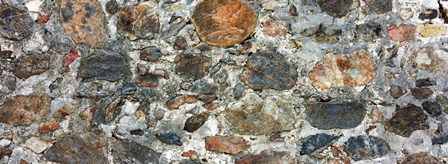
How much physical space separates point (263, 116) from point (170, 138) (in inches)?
20.1

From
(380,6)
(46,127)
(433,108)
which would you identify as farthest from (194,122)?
(433,108)

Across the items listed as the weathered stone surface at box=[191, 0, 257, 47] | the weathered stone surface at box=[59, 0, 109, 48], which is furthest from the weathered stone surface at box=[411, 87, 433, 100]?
the weathered stone surface at box=[59, 0, 109, 48]

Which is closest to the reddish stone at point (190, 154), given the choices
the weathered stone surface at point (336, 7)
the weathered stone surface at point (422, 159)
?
the weathered stone surface at point (336, 7)

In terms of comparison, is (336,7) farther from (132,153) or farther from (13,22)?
(13,22)

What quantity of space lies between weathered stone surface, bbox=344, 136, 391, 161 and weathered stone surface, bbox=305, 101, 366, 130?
0.09 metres

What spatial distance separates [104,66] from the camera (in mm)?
2646

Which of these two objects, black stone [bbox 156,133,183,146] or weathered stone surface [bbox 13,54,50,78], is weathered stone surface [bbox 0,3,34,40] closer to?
weathered stone surface [bbox 13,54,50,78]

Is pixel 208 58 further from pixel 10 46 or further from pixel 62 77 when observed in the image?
pixel 10 46

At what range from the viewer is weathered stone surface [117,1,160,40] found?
265 cm

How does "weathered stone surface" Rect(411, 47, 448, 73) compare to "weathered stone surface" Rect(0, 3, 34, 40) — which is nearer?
"weathered stone surface" Rect(0, 3, 34, 40)

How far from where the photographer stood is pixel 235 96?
2.67m

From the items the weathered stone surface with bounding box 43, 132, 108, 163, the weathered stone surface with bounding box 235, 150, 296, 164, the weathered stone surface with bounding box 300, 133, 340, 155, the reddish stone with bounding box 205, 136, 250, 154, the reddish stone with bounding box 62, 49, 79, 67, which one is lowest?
the weathered stone surface with bounding box 235, 150, 296, 164

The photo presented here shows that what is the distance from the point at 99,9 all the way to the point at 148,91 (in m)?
0.51

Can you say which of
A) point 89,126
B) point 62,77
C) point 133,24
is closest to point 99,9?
point 133,24
